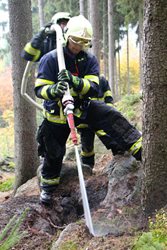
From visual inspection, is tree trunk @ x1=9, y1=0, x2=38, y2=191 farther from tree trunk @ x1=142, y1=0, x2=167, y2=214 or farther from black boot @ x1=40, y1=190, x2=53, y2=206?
tree trunk @ x1=142, y1=0, x2=167, y2=214

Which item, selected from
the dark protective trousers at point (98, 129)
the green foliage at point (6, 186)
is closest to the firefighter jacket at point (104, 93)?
the dark protective trousers at point (98, 129)

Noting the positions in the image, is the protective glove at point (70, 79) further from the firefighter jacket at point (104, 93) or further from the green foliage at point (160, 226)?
the green foliage at point (160, 226)

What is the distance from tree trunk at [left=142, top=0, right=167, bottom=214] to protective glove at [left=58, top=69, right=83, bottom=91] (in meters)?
0.97

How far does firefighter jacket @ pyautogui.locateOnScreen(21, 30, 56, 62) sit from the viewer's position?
14.3 feet

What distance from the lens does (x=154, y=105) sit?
2.77m

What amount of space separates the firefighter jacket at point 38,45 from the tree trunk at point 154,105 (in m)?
1.99

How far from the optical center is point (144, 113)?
114 inches

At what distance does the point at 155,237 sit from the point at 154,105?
111 centimetres

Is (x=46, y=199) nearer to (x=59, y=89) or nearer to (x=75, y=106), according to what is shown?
(x=75, y=106)

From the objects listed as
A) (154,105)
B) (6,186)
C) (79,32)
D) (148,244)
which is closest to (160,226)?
(148,244)

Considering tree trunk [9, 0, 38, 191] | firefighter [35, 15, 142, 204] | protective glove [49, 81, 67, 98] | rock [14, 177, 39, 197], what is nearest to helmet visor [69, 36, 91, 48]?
firefighter [35, 15, 142, 204]

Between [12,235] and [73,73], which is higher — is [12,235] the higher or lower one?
the lower one

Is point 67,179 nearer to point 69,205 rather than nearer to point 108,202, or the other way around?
point 69,205

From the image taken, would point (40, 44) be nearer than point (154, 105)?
No
